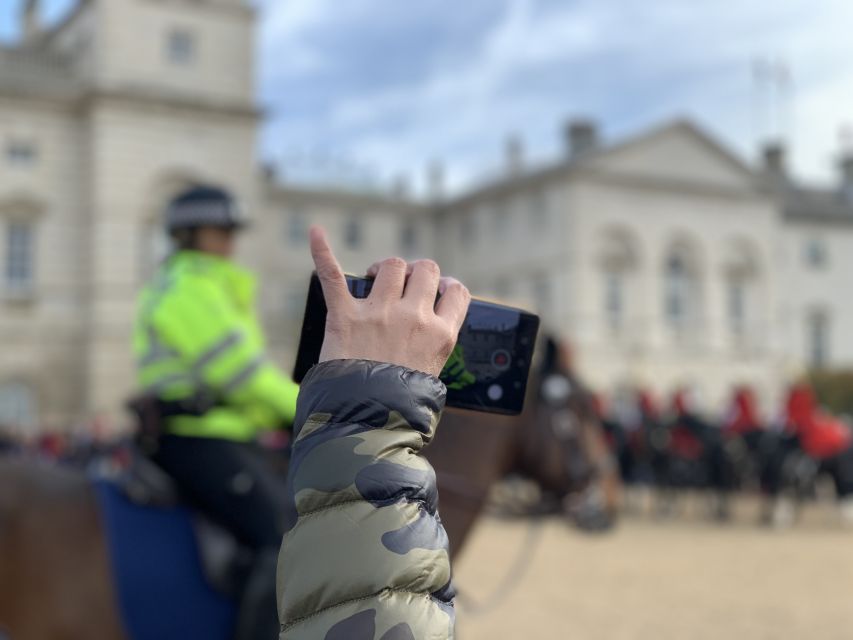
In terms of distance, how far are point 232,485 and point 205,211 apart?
111 cm

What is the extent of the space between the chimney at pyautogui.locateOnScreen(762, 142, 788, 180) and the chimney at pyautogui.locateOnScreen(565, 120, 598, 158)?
439 inches

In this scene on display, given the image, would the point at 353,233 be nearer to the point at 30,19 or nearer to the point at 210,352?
the point at 30,19

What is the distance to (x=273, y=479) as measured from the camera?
400 cm

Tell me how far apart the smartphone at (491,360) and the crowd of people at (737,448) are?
46.2ft

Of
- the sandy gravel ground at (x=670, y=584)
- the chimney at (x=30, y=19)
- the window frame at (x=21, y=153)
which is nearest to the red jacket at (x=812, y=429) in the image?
the sandy gravel ground at (x=670, y=584)

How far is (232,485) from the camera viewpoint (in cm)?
392

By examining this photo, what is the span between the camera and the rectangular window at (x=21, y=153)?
29344 mm

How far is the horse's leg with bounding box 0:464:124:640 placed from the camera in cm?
386

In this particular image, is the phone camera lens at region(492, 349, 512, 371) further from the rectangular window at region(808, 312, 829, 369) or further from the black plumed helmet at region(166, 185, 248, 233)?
the rectangular window at region(808, 312, 829, 369)

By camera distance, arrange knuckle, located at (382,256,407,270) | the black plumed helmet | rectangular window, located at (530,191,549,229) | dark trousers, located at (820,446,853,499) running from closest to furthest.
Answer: knuckle, located at (382,256,407,270)
the black plumed helmet
dark trousers, located at (820,446,853,499)
rectangular window, located at (530,191,549,229)

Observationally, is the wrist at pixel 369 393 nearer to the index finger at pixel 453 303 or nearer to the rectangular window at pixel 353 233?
the index finger at pixel 453 303

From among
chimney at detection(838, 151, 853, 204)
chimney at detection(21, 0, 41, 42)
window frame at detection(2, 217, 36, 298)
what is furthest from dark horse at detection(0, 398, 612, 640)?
chimney at detection(838, 151, 853, 204)

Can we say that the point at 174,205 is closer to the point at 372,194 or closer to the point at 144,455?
the point at 144,455

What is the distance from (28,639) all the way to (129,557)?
18.6 inches
